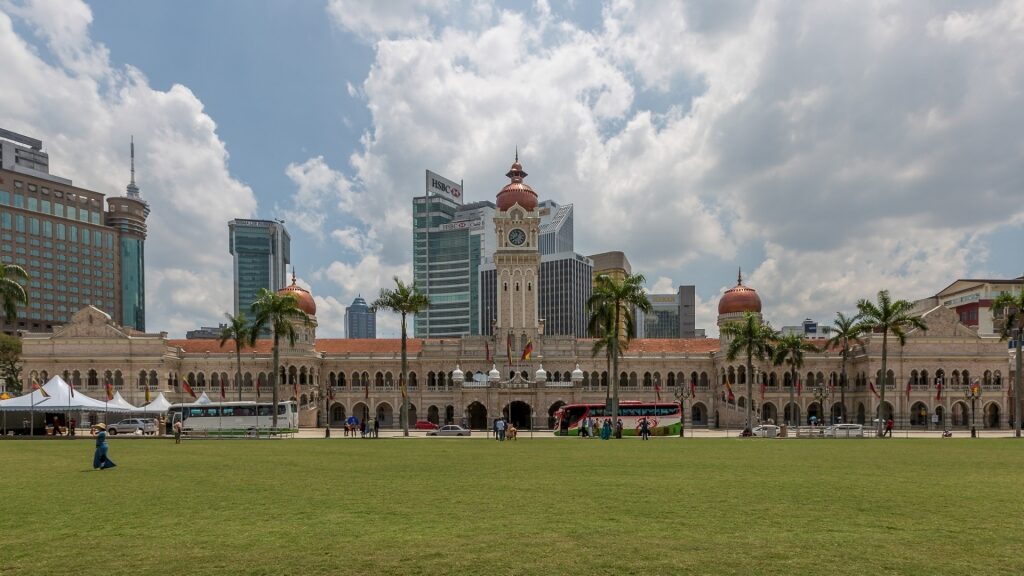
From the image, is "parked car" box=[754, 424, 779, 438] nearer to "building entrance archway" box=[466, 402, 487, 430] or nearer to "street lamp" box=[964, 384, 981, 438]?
"street lamp" box=[964, 384, 981, 438]

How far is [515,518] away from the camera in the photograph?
1602cm

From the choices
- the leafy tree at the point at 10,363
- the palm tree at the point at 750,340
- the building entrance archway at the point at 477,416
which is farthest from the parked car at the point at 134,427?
the palm tree at the point at 750,340

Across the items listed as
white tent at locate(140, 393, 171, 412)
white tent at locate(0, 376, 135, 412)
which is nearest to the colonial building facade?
white tent at locate(140, 393, 171, 412)

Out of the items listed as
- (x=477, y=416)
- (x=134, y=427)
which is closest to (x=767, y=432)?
(x=477, y=416)

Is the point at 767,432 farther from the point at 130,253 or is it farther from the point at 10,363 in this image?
the point at 130,253

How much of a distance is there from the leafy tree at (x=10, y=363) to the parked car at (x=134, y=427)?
3539cm

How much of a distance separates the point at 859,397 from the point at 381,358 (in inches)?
2105

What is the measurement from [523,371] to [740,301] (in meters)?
25.5

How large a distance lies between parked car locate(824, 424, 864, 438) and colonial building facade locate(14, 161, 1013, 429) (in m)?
21.5

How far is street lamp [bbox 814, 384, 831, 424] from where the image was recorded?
76438 millimetres

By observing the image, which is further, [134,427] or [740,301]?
[740,301]

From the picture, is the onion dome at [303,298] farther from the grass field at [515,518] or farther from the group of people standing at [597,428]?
the grass field at [515,518]

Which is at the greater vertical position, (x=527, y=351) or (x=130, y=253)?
(x=130, y=253)

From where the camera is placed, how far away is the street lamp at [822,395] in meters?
76.4
